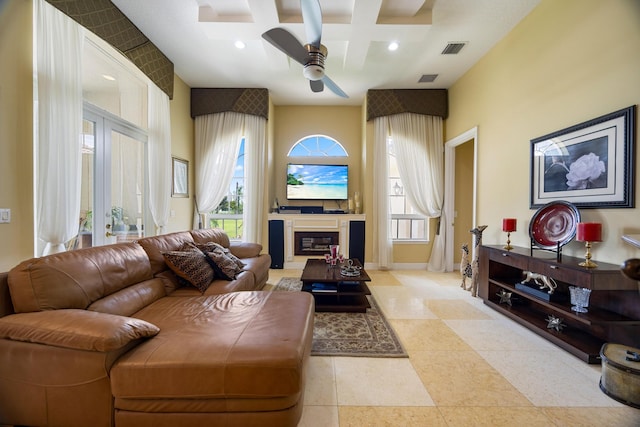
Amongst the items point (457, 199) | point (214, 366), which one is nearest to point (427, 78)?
point (457, 199)

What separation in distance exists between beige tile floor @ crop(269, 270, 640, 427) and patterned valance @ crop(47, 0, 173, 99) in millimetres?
3614

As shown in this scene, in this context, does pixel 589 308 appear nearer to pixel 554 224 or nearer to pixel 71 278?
pixel 554 224

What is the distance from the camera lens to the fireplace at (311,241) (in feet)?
16.5

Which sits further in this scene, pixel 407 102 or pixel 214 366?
pixel 407 102

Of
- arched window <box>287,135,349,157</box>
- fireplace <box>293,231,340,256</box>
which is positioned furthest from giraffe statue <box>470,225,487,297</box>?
arched window <box>287,135,349,157</box>

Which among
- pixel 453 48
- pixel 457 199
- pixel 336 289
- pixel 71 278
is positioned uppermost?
pixel 453 48

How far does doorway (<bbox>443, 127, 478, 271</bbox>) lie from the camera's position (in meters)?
4.86

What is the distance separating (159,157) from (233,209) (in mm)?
1705

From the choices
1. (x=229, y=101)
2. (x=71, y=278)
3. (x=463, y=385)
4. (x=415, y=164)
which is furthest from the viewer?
(x=415, y=164)

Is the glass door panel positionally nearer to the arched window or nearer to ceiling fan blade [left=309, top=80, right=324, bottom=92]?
ceiling fan blade [left=309, top=80, right=324, bottom=92]

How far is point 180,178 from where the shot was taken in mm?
→ 4410

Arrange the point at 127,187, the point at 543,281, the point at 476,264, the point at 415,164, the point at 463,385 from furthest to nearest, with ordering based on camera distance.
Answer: the point at 415,164
the point at 476,264
the point at 127,187
the point at 543,281
the point at 463,385

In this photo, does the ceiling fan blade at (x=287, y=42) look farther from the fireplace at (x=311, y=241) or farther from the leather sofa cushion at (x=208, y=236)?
the fireplace at (x=311, y=241)

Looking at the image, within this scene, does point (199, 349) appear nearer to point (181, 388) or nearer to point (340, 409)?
point (181, 388)
